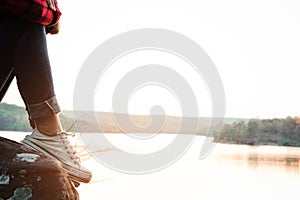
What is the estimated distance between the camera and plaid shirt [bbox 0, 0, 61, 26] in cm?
209

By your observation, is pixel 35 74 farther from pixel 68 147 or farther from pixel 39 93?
pixel 68 147

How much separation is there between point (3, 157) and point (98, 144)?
63 cm

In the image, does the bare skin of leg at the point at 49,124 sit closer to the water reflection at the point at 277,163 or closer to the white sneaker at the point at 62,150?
the white sneaker at the point at 62,150

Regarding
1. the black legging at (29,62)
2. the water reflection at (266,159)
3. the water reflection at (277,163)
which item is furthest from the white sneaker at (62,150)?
the water reflection at (277,163)

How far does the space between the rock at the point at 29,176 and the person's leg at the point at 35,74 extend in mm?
167

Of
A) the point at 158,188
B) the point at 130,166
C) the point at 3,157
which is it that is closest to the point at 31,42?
the point at 3,157

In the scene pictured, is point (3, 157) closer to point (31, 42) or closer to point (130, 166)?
point (31, 42)

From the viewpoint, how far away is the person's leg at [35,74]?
2.12 meters

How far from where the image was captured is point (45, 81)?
7.07ft

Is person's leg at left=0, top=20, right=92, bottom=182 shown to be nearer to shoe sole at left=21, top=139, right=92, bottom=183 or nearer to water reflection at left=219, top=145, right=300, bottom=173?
shoe sole at left=21, top=139, right=92, bottom=183


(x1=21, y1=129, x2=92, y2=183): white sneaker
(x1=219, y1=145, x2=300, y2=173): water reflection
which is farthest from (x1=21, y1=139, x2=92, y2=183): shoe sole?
(x1=219, y1=145, x2=300, y2=173): water reflection

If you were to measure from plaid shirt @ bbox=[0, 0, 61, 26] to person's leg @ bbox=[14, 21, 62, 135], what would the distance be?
3 cm

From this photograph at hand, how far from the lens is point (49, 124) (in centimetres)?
225

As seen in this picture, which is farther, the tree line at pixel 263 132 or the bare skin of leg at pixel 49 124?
the tree line at pixel 263 132
